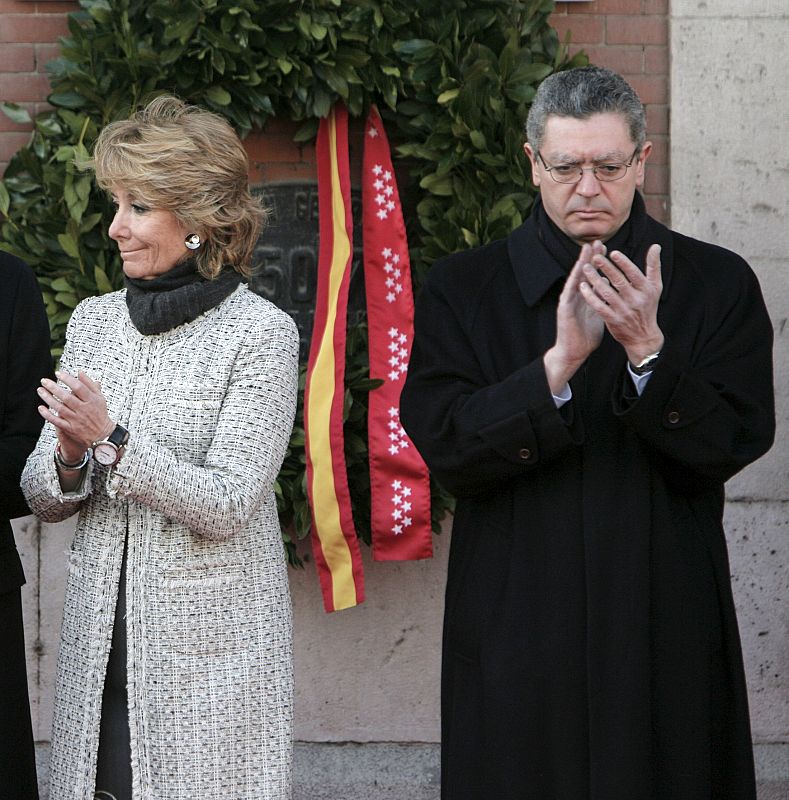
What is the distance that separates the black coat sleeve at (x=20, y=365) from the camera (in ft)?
9.87

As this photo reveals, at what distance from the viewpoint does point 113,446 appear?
2602mm

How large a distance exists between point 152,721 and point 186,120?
1.29m

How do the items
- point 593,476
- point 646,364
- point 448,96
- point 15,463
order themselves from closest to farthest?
point 646,364 < point 593,476 < point 15,463 < point 448,96

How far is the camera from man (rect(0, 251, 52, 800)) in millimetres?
2949

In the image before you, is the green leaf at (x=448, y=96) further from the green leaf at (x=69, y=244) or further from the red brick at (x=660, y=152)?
the green leaf at (x=69, y=244)

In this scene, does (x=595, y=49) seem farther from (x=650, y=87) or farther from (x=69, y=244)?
(x=69, y=244)

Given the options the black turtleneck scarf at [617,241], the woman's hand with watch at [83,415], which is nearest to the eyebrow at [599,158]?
the black turtleneck scarf at [617,241]

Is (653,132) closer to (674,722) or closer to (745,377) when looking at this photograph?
(745,377)

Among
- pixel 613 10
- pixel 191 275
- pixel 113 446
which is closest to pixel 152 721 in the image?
pixel 113 446

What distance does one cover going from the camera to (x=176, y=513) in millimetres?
2662

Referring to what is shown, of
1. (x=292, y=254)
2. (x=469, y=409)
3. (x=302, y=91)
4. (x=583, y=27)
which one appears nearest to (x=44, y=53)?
(x=302, y=91)

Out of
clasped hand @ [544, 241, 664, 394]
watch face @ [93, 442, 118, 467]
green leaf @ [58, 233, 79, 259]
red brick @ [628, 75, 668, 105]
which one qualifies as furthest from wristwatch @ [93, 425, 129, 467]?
red brick @ [628, 75, 668, 105]

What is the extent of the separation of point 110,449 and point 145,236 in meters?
0.53

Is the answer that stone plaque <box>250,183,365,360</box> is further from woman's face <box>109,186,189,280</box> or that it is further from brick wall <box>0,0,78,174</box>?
woman's face <box>109,186,189,280</box>
